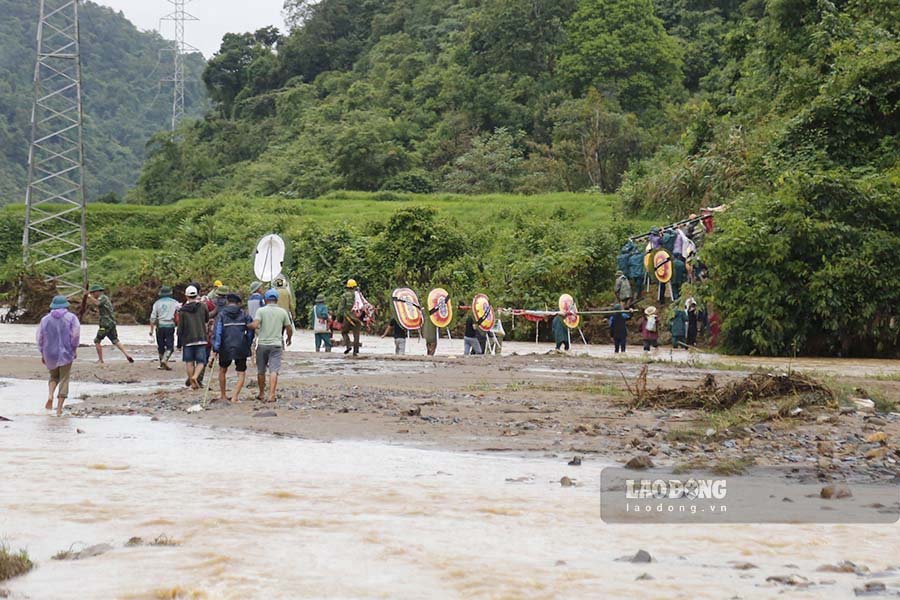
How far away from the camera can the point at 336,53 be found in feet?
294

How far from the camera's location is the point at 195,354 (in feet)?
61.7

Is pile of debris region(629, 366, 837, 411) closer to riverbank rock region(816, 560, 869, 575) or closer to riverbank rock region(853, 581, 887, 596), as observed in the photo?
riverbank rock region(816, 560, 869, 575)

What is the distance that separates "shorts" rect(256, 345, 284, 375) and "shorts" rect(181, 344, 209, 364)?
2318 millimetres

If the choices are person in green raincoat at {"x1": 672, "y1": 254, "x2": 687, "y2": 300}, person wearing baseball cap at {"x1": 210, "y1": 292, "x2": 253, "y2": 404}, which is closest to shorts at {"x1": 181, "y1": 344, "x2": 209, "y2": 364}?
person wearing baseball cap at {"x1": 210, "y1": 292, "x2": 253, "y2": 404}

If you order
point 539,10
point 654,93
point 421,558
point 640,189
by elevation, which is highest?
point 539,10

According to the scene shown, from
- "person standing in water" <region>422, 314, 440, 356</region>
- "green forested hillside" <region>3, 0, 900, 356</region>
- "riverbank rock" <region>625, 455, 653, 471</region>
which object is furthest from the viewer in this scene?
"green forested hillside" <region>3, 0, 900, 356</region>

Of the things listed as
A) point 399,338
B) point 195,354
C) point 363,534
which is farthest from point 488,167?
point 363,534

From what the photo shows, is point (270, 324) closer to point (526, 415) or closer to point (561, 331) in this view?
point (526, 415)

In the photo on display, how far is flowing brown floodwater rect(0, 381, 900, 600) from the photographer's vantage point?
746 cm

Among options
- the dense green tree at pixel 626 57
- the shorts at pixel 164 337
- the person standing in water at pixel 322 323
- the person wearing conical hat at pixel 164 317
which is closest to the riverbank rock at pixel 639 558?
the person wearing conical hat at pixel 164 317

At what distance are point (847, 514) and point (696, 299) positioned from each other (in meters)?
21.6

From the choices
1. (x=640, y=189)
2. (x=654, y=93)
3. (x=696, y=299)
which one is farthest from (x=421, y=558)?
(x=654, y=93)

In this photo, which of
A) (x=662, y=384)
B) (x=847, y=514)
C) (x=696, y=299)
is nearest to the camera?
(x=847, y=514)

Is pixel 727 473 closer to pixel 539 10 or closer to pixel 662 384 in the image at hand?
pixel 662 384
